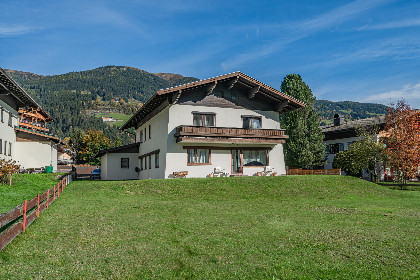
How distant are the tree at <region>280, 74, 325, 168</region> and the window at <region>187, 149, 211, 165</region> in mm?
13291

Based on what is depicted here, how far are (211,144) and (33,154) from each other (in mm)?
20789

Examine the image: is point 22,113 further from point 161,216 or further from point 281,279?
point 281,279

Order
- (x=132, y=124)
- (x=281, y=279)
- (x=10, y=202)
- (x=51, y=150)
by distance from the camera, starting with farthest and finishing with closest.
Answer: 1. (x=132, y=124)
2. (x=51, y=150)
3. (x=10, y=202)
4. (x=281, y=279)

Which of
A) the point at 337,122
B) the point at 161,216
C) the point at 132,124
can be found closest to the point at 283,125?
the point at 337,122

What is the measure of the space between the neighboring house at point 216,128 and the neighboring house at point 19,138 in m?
12.1

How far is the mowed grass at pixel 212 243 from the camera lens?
23.9 ft

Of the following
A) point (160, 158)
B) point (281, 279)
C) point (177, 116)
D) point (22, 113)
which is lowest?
point (281, 279)

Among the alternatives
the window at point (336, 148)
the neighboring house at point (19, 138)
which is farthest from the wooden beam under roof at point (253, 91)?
the neighboring house at point (19, 138)

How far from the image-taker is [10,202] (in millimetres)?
16250

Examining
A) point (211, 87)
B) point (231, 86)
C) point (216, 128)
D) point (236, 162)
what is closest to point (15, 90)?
point (211, 87)

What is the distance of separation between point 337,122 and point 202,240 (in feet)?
156

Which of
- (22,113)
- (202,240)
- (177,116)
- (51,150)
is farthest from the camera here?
(22,113)

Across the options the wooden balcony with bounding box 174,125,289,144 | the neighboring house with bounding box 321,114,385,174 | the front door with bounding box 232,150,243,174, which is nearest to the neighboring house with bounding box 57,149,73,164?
the wooden balcony with bounding box 174,125,289,144

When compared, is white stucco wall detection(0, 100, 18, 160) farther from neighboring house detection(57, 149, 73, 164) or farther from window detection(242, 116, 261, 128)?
neighboring house detection(57, 149, 73, 164)
